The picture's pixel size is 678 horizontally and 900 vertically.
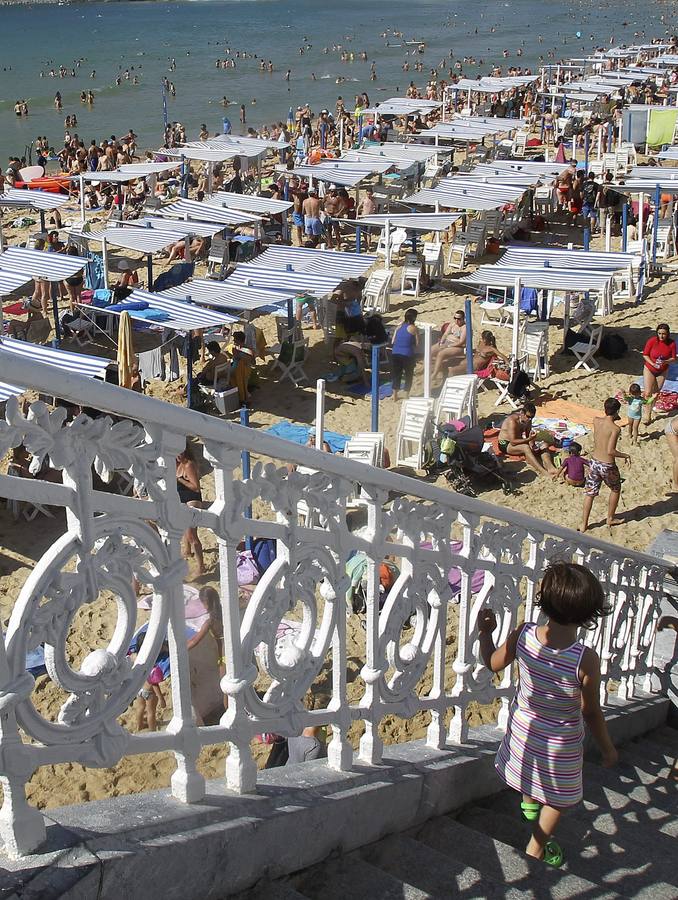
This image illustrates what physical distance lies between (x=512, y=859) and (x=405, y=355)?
9.66 meters

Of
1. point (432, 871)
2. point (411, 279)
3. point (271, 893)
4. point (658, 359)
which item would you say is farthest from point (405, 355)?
point (271, 893)

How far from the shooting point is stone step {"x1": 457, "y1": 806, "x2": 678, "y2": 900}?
2.73m

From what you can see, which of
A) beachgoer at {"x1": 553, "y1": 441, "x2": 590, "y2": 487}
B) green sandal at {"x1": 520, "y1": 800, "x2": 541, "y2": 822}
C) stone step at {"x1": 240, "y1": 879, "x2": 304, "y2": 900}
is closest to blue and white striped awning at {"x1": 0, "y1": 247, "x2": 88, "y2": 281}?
beachgoer at {"x1": 553, "y1": 441, "x2": 590, "y2": 487}

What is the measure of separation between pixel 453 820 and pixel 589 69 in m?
47.9

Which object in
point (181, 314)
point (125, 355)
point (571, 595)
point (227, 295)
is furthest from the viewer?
point (227, 295)

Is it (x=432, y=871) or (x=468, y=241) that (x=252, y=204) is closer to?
(x=468, y=241)

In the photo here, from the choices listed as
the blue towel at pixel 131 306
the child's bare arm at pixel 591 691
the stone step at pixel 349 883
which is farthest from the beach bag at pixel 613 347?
the stone step at pixel 349 883

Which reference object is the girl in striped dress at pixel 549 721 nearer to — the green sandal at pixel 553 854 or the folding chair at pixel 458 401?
the green sandal at pixel 553 854

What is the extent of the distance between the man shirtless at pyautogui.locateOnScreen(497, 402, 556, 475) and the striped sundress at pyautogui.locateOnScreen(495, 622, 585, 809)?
286 inches

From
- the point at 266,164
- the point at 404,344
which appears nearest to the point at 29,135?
the point at 266,164

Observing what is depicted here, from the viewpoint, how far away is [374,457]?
9.38m

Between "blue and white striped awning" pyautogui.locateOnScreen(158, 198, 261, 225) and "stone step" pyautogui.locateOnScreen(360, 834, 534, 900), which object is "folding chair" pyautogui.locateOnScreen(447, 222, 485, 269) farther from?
"stone step" pyautogui.locateOnScreen(360, 834, 534, 900)

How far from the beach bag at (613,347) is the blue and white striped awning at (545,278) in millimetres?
991

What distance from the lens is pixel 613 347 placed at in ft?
42.5
